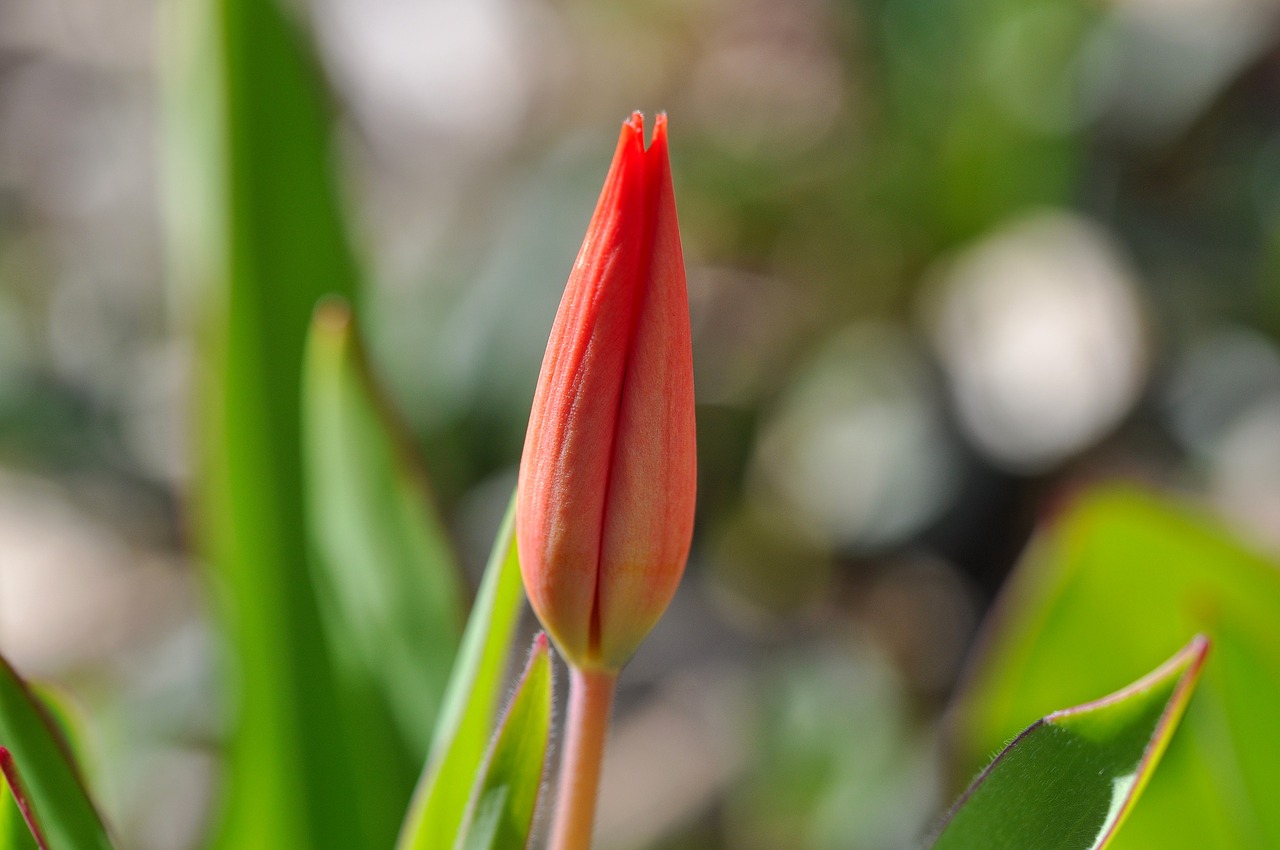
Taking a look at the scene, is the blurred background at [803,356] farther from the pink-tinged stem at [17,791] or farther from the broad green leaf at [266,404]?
the pink-tinged stem at [17,791]

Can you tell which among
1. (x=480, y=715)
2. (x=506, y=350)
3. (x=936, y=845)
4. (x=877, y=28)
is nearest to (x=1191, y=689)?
(x=936, y=845)

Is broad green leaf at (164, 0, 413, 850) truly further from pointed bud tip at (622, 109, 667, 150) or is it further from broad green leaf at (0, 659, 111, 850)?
pointed bud tip at (622, 109, 667, 150)

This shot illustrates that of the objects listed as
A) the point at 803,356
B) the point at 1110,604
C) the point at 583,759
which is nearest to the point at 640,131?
the point at 583,759

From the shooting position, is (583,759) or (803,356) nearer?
(583,759)

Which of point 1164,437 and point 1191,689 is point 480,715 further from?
point 1164,437

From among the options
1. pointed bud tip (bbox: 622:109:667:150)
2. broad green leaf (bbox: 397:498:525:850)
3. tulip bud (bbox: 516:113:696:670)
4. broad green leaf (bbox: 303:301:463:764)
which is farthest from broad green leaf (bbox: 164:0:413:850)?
pointed bud tip (bbox: 622:109:667:150)

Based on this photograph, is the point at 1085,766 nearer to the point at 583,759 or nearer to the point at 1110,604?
the point at 583,759
